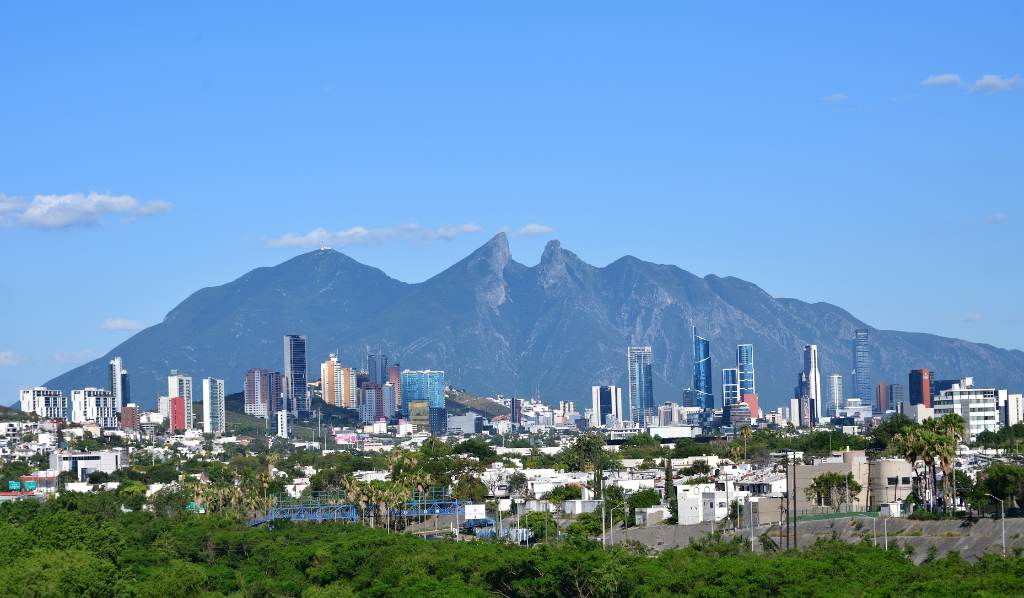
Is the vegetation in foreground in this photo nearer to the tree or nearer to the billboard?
the billboard

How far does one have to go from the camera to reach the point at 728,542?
272 ft

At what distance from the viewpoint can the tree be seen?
9738cm

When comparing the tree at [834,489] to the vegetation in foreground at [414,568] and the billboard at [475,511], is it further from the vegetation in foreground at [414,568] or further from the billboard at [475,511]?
the billboard at [475,511]

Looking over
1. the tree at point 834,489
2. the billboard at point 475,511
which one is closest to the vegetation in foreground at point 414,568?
the billboard at point 475,511

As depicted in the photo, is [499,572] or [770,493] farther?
[770,493]

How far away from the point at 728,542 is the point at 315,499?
54128 millimetres

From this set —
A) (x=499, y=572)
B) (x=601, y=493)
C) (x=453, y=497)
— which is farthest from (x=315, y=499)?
(x=499, y=572)

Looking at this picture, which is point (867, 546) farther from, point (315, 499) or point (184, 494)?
point (184, 494)

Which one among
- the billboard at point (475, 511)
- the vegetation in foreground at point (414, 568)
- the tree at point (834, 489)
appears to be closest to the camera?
the vegetation in foreground at point (414, 568)

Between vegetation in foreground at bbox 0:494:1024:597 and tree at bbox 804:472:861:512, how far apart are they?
1758 centimetres

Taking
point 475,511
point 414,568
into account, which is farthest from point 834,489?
point 414,568

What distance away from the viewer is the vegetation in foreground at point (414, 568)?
62344mm

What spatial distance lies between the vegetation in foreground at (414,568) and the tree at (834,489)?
17.6 meters

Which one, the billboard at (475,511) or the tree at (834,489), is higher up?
the tree at (834,489)
